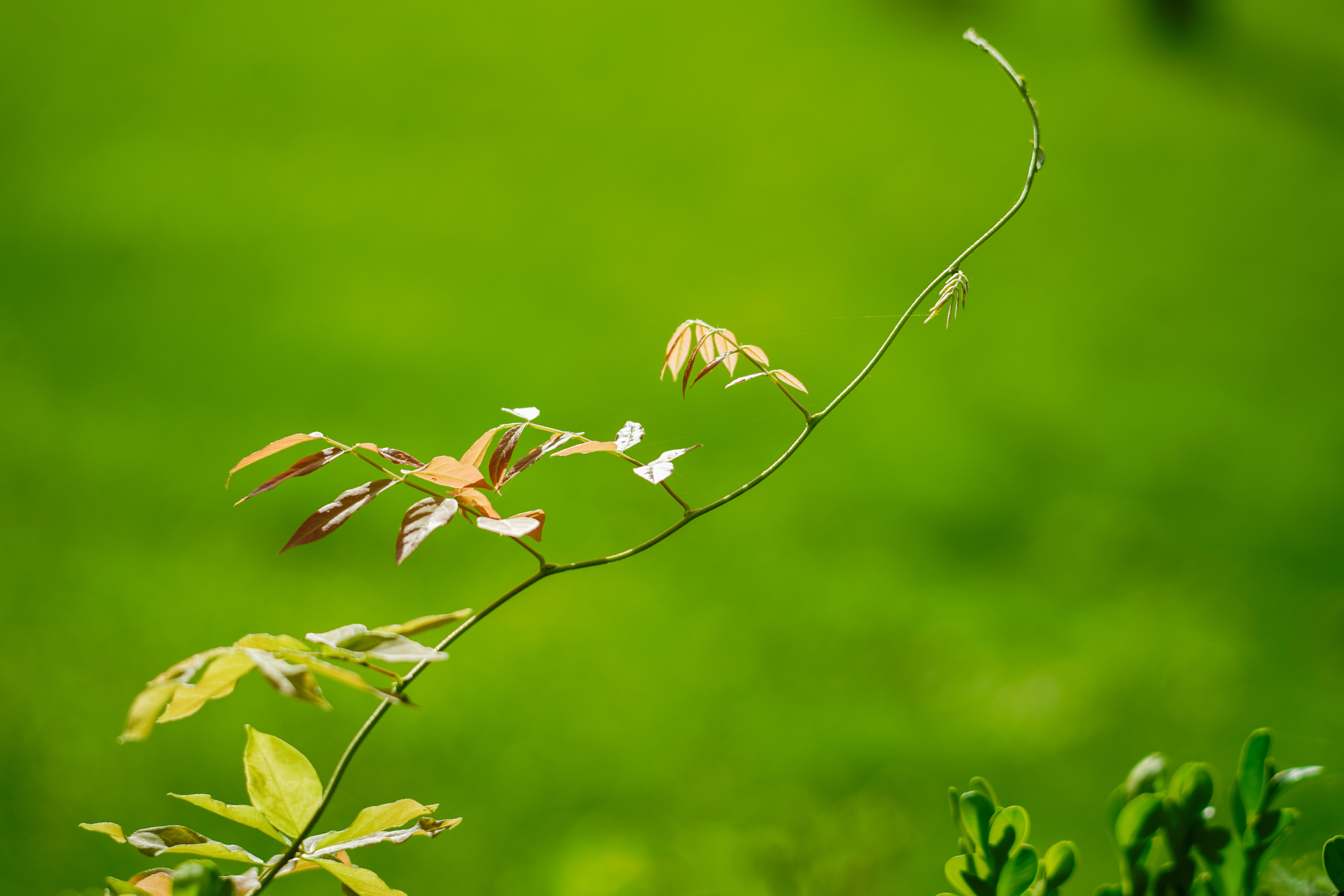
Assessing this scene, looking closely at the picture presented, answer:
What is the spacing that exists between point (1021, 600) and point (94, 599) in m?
1.87

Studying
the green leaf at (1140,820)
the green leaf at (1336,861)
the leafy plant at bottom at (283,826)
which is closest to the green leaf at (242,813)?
the leafy plant at bottom at (283,826)

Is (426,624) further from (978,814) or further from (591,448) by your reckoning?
(978,814)

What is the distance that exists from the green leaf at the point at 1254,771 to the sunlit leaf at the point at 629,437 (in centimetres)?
42

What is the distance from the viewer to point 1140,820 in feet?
1.70

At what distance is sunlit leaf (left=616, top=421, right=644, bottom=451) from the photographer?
0.56 metres

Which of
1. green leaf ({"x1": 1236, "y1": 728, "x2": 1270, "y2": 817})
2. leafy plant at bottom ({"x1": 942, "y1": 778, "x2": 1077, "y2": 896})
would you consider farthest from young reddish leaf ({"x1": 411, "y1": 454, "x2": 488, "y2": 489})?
green leaf ({"x1": 1236, "y1": 728, "x2": 1270, "y2": 817})

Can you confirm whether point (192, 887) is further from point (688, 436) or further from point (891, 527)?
point (891, 527)

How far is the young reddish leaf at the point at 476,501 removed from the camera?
526 millimetres

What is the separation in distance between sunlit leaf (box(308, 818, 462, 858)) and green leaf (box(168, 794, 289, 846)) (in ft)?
0.11

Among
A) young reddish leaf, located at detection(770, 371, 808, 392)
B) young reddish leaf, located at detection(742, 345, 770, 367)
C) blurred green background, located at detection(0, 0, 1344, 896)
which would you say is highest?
young reddish leaf, located at detection(742, 345, 770, 367)

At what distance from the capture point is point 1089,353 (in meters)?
2.31

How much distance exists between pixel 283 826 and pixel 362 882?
0.23ft

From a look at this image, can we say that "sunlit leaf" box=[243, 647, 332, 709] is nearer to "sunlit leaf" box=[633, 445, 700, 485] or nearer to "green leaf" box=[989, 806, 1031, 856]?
"sunlit leaf" box=[633, 445, 700, 485]

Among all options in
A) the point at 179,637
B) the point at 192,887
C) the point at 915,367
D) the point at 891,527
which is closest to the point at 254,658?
the point at 192,887
